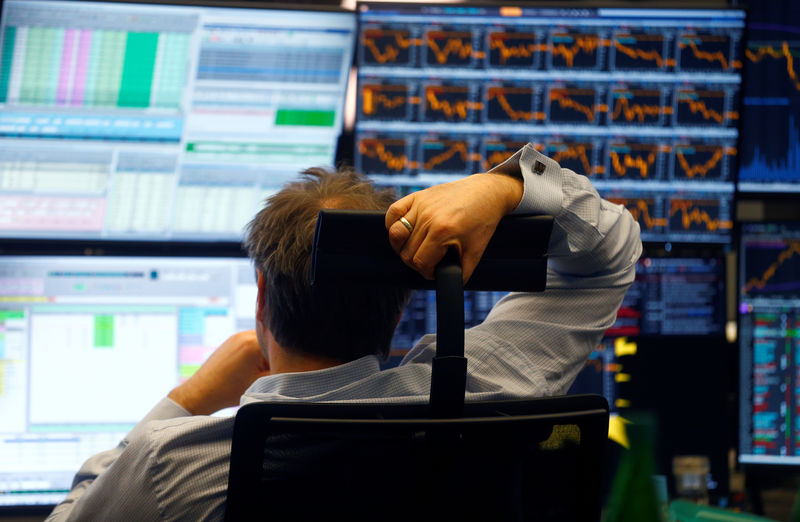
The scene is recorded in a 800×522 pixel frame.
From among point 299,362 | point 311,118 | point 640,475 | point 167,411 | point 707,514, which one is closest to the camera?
point 640,475

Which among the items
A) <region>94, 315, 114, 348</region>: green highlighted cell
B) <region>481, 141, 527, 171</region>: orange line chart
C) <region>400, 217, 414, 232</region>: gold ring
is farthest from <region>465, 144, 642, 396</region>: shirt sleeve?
<region>94, 315, 114, 348</region>: green highlighted cell

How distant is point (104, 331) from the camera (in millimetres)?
1509

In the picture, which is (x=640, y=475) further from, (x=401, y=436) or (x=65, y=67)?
(x=65, y=67)

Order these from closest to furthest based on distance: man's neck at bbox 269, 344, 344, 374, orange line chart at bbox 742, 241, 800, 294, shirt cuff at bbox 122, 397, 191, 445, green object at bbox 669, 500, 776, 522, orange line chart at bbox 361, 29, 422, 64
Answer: green object at bbox 669, 500, 776, 522 → man's neck at bbox 269, 344, 344, 374 → shirt cuff at bbox 122, 397, 191, 445 → orange line chart at bbox 361, 29, 422, 64 → orange line chart at bbox 742, 241, 800, 294

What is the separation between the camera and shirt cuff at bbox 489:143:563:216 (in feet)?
2.78

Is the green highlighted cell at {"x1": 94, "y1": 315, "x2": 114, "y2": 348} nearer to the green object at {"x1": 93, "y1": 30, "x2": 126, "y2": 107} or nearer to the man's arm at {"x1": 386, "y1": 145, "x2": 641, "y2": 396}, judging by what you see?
the green object at {"x1": 93, "y1": 30, "x2": 126, "y2": 107}

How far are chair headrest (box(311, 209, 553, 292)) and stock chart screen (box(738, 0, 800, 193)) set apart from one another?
4.25 ft

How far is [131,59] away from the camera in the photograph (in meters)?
1.55

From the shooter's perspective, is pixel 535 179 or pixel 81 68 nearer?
pixel 535 179

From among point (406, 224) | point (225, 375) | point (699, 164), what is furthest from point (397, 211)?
point (699, 164)

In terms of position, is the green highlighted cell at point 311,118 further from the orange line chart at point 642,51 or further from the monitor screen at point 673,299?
the monitor screen at point 673,299

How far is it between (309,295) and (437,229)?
21 centimetres

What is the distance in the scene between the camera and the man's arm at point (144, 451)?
2.37ft

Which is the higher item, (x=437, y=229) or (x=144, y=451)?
(x=437, y=229)
